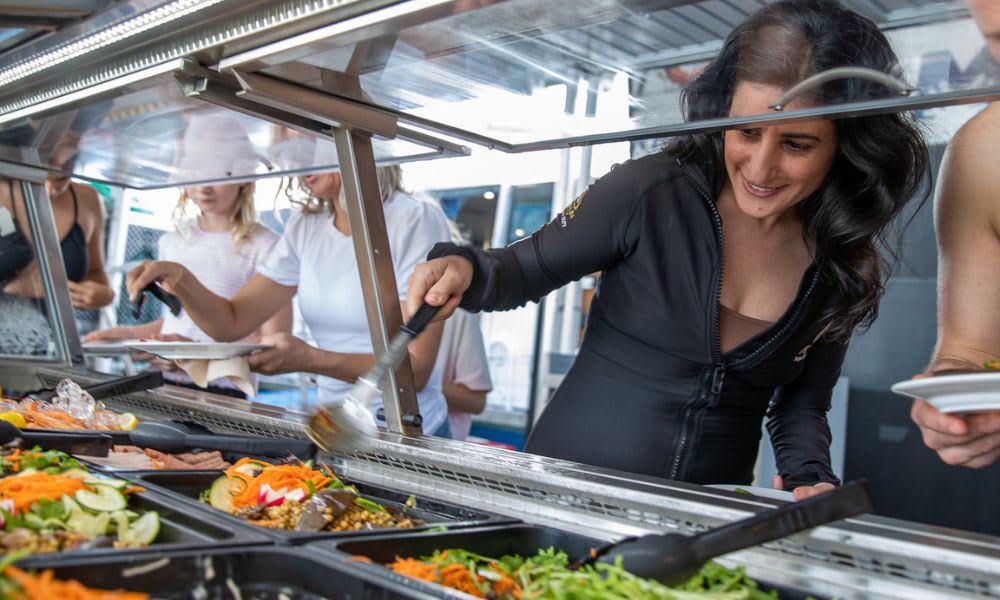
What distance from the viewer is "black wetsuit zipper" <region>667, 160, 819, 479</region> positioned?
2.06m

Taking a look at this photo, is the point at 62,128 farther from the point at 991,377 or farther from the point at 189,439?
the point at 991,377

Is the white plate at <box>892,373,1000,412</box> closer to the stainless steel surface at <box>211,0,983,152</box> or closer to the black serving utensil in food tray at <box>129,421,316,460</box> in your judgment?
the stainless steel surface at <box>211,0,983,152</box>

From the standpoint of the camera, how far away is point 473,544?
144 centimetres

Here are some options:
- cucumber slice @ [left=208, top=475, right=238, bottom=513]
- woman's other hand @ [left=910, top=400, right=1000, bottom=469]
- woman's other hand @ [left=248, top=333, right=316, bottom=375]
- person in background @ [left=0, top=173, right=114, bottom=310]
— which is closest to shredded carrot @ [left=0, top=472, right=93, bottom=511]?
cucumber slice @ [left=208, top=475, right=238, bottom=513]

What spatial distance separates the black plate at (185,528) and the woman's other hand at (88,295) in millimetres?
2967

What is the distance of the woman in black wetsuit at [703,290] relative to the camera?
202 cm

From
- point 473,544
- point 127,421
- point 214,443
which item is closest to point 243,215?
point 127,421

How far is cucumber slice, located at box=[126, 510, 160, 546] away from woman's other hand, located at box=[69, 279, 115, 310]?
3071 millimetres

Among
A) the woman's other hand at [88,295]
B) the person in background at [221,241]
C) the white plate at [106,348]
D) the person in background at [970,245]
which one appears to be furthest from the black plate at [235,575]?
the woman's other hand at [88,295]

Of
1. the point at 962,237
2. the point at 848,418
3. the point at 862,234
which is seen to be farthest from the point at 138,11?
the point at 848,418

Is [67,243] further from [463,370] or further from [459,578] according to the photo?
[459,578]

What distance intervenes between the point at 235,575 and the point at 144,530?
0.28m

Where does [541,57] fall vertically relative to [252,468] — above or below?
above

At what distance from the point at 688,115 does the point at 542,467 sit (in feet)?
2.54
